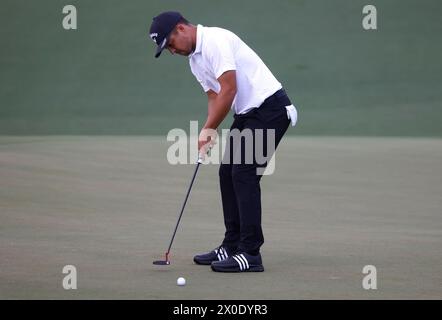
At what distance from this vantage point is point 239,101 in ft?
21.7

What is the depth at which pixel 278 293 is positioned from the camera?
5.88 metres

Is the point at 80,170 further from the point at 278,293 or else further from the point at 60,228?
the point at 278,293

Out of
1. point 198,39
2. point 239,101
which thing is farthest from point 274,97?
point 198,39

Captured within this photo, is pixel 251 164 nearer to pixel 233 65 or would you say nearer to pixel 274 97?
pixel 274 97

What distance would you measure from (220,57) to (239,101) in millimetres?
397

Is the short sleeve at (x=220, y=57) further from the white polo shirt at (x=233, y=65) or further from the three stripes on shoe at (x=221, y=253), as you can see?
the three stripes on shoe at (x=221, y=253)

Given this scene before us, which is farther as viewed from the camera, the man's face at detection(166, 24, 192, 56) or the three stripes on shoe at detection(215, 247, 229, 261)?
the three stripes on shoe at detection(215, 247, 229, 261)

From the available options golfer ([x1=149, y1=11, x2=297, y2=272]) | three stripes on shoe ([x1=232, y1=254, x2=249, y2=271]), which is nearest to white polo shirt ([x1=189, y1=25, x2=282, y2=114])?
golfer ([x1=149, y1=11, x2=297, y2=272])

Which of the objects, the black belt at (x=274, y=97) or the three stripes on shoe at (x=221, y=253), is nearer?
the black belt at (x=274, y=97)

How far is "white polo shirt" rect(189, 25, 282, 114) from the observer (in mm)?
6359

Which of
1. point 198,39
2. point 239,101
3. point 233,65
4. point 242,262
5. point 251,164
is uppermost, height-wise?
point 198,39

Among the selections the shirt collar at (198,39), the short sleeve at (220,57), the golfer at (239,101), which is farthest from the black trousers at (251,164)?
the shirt collar at (198,39)

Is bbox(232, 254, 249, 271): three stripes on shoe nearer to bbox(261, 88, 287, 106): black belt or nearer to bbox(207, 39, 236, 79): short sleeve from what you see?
bbox(261, 88, 287, 106): black belt

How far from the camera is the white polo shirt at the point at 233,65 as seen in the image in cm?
636
